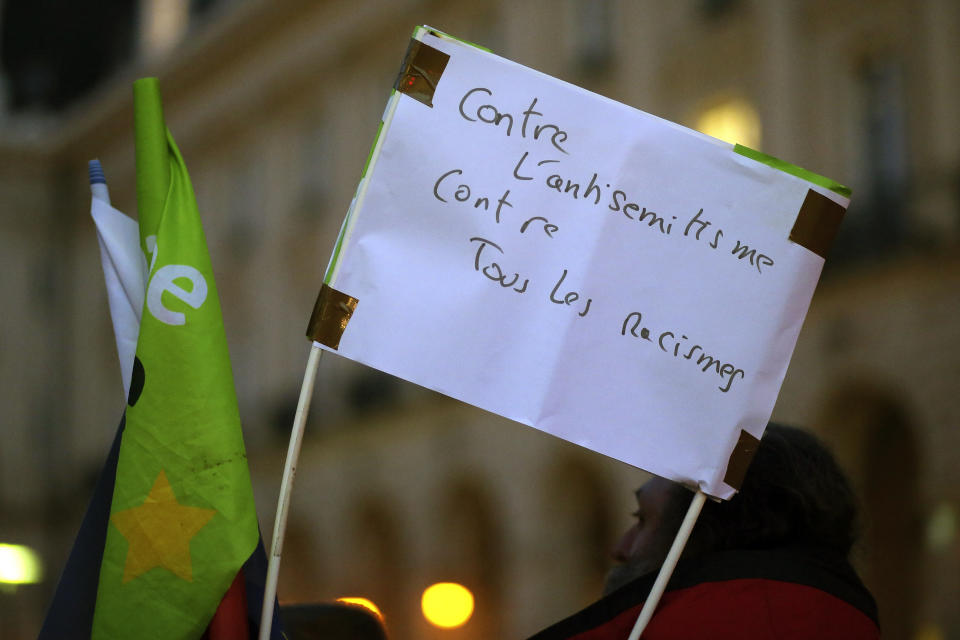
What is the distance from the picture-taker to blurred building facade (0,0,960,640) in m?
13.8

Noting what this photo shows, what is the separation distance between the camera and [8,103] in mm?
39906

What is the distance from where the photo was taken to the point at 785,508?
9.59ft

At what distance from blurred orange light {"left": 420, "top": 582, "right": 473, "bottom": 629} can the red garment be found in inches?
697

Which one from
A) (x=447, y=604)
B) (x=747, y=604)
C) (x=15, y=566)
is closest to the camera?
Answer: (x=747, y=604)

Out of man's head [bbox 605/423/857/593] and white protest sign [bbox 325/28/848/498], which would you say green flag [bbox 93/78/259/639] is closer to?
white protest sign [bbox 325/28/848/498]

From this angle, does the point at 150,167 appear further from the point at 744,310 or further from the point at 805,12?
the point at 805,12

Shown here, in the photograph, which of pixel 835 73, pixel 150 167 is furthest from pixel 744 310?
pixel 835 73

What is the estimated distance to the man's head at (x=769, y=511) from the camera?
9.53 feet

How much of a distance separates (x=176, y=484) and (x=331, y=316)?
0.44 m

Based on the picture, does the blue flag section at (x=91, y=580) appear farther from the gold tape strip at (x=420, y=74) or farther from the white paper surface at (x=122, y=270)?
the gold tape strip at (x=420, y=74)

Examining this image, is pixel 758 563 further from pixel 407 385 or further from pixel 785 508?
pixel 407 385

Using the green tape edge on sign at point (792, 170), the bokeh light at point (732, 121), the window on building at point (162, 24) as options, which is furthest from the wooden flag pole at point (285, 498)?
the window on building at point (162, 24)

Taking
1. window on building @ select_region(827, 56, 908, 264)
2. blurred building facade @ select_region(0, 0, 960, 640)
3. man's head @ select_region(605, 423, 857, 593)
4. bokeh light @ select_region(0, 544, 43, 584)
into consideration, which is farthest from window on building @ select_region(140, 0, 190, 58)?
man's head @ select_region(605, 423, 857, 593)

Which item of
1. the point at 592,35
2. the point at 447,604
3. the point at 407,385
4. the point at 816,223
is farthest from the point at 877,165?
the point at 816,223
